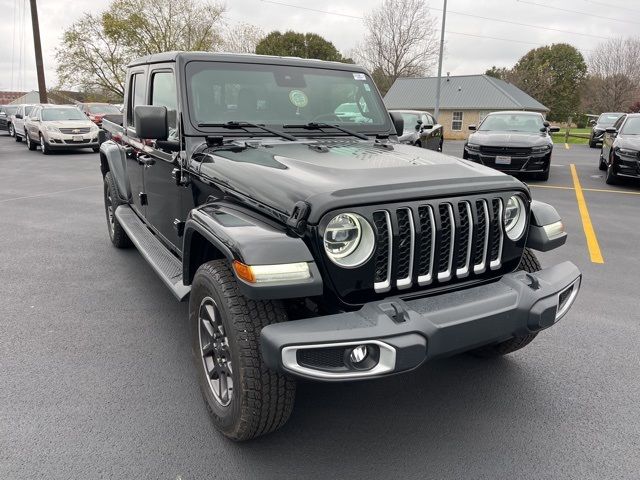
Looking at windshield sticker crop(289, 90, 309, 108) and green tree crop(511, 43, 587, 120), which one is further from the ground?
green tree crop(511, 43, 587, 120)

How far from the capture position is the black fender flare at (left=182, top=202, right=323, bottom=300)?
6.86 feet

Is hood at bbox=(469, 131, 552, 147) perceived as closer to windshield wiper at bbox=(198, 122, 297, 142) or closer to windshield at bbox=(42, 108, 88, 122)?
windshield wiper at bbox=(198, 122, 297, 142)

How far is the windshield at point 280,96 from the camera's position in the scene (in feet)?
11.4

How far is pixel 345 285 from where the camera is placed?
2264 millimetres

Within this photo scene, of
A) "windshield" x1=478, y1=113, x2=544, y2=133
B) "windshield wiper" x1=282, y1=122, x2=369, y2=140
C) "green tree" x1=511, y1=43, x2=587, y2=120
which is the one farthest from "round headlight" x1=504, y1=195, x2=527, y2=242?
"green tree" x1=511, y1=43, x2=587, y2=120

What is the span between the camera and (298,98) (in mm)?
3732

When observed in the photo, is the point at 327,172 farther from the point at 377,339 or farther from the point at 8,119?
the point at 8,119

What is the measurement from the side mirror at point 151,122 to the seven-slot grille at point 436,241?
66.3 inches

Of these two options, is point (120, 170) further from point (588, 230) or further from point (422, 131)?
point (422, 131)

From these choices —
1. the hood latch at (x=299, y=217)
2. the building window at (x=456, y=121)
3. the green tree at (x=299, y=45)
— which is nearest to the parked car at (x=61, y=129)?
the hood latch at (x=299, y=217)

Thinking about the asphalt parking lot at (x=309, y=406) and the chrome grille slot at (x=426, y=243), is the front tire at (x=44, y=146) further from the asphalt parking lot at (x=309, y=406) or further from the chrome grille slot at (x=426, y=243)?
the chrome grille slot at (x=426, y=243)

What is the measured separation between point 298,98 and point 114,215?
112 inches

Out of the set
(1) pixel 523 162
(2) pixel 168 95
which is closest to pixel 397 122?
(2) pixel 168 95

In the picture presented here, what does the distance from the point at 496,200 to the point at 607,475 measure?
54.0 inches
